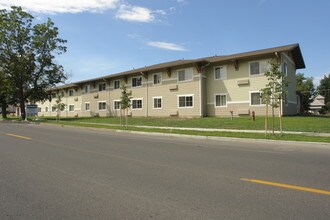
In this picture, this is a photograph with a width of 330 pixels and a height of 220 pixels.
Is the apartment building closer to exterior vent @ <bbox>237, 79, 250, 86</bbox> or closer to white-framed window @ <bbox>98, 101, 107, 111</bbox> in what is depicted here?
exterior vent @ <bbox>237, 79, 250, 86</bbox>

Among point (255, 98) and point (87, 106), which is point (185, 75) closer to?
point (255, 98)

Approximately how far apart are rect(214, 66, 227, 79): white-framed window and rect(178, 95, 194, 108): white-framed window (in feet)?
11.5

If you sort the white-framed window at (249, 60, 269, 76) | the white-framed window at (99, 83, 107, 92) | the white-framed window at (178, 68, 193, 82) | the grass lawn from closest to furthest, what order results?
1. the grass lawn
2. the white-framed window at (249, 60, 269, 76)
3. the white-framed window at (178, 68, 193, 82)
4. the white-framed window at (99, 83, 107, 92)

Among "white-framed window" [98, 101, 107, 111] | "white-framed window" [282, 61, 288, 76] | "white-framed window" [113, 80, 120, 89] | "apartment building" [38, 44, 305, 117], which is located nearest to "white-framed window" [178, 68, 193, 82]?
"apartment building" [38, 44, 305, 117]

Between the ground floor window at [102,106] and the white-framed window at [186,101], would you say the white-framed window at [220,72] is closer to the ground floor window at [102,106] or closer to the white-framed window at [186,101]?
the white-framed window at [186,101]

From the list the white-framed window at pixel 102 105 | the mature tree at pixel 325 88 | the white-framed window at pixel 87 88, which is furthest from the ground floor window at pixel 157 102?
the mature tree at pixel 325 88

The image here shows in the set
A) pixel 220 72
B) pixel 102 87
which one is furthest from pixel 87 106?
pixel 220 72

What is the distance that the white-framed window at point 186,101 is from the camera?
34.2 meters

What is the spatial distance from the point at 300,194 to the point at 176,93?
101 feet

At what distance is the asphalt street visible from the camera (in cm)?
458

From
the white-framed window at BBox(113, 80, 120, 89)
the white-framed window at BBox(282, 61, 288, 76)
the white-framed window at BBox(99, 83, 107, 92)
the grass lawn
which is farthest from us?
the white-framed window at BBox(99, 83, 107, 92)

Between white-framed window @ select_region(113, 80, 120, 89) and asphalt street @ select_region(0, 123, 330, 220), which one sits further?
white-framed window @ select_region(113, 80, 120, 89)

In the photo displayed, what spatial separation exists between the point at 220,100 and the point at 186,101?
3.92 m

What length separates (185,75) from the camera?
35281mm
